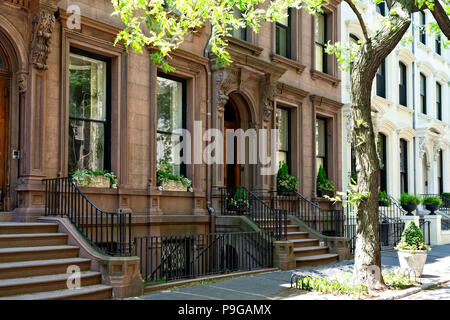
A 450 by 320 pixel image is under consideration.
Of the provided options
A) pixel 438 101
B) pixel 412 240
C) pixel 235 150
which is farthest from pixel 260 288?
pixel 438 101

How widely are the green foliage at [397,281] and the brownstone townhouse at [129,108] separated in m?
4.76

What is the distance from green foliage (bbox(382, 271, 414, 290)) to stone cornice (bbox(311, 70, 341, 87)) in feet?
28.7

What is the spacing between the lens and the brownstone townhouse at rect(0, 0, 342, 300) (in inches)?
404

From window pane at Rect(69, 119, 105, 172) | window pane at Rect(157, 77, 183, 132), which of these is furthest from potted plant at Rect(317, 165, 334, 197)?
window pane at Rect(69, 119, 105, 172)

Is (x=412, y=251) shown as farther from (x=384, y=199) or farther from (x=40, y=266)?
(x=384, y=199)

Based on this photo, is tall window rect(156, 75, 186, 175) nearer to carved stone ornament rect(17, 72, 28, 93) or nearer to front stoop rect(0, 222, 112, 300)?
carved stone ornament rect(17, 72, 28, 93)

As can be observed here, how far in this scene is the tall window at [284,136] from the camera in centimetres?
1717

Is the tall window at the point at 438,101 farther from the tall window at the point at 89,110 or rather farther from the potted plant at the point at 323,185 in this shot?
the tall window at the point at 89,110

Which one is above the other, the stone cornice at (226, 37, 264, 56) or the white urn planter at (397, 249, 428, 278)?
the stone cornice at (226, 37, 264, 56)

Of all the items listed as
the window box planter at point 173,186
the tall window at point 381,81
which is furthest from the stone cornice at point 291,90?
the tall window at point 381,81

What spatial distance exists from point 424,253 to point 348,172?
8076 millimetres

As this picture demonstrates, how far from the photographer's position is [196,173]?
13664 mm
